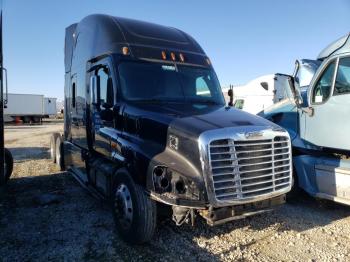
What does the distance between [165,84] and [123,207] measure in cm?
206

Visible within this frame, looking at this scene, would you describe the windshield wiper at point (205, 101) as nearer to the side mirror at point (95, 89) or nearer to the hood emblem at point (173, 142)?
the hood emblem at point (173, 142)

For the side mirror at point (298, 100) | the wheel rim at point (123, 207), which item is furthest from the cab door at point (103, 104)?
the side mirror at point (298, 100)

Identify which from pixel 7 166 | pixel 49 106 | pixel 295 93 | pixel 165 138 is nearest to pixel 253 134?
pixel 165 138

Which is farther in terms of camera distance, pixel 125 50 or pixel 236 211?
pixel 125 50

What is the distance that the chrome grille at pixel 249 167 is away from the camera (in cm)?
421

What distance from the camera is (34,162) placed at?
11617mm

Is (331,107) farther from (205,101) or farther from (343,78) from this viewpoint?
(205,101)

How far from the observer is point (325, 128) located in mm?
6281

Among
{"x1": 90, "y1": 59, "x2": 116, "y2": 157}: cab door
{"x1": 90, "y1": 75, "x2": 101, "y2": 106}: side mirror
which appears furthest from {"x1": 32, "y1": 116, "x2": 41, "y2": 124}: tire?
{"x1": 90, "y1": 75, "x2": 101, "y2": 106}: side mirror

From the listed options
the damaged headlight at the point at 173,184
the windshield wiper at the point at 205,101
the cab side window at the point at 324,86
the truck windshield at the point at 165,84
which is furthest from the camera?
the cab side window at the point at 324,86

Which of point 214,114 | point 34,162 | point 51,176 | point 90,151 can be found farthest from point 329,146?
point 34,162

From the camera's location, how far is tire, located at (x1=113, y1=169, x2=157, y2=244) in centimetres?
459

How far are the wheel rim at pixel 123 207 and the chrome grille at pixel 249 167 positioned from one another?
134 centimetres

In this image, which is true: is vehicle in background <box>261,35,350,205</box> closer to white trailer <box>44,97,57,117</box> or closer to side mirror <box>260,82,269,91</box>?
side mirror <box>260,82,269,91</box>
